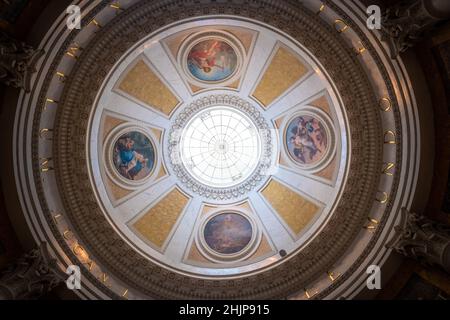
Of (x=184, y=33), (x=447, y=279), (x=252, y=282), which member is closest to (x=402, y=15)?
(x=447, y=279)

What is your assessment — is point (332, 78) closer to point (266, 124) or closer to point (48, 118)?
point (266, 124)

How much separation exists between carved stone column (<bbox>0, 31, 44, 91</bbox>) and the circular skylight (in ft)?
25.5

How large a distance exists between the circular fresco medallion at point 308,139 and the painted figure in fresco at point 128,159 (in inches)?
225

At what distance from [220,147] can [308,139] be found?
4564 millimetres

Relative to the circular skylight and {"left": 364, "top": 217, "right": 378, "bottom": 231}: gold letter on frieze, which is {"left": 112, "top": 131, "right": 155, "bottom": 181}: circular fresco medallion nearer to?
the circular skylight

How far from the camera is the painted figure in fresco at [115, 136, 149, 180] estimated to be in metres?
13.7

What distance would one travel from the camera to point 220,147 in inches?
682

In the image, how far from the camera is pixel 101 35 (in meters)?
10.3

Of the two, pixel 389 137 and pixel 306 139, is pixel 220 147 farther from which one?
pixel 389 137

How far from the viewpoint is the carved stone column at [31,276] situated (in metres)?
8.29

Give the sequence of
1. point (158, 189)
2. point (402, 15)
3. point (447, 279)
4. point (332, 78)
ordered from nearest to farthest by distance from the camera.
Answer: point (402, 15)
point (447, 279)
point (332, 78)
point (158, 189)

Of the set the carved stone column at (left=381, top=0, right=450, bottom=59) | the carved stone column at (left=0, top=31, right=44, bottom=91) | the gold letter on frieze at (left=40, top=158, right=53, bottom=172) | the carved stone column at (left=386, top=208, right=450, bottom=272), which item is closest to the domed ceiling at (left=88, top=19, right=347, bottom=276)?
the gold letter on frieze at (left=40, top=158, right=53, bottom=172)

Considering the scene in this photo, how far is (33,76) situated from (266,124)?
872cm

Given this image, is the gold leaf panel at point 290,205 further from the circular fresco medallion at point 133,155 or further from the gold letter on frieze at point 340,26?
the gold letter on frieze at point 340,26
